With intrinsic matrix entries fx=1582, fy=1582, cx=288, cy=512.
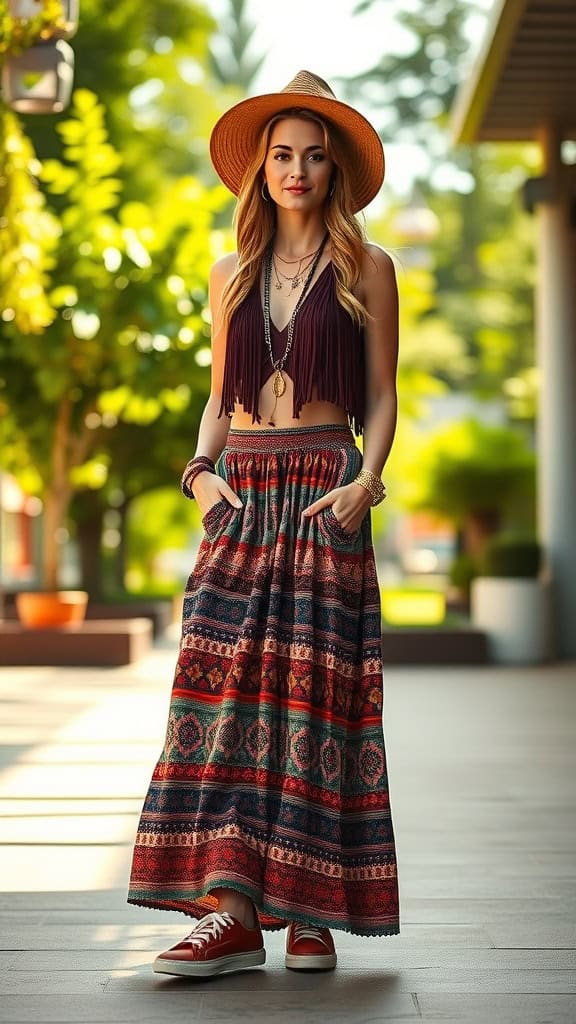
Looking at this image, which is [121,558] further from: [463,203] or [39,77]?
[463,203]

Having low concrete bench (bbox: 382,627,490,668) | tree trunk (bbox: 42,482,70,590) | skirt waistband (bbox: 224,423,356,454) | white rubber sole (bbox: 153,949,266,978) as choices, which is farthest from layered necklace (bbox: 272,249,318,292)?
tree trunk (bbox: 42,482,70,590)

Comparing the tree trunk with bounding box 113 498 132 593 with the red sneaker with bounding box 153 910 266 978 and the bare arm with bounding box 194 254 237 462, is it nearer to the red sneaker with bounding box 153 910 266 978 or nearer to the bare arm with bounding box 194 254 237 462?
the bare arm with bounding box 194 254 237 462

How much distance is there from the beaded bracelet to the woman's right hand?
0.04ft

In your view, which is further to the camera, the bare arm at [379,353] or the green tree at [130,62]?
the green tree at [130,62]

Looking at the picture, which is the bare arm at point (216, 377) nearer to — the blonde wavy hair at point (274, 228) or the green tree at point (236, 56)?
the blonde wavy hair at point (274, 228)

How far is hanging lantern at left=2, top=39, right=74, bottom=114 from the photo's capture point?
7668mm

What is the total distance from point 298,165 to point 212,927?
5.45ft

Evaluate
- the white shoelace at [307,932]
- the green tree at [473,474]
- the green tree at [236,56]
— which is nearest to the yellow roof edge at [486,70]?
the green tree at [473,474]

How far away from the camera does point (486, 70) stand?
1157cm

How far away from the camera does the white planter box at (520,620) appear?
12.4m

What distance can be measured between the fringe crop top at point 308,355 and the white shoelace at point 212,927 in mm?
1086

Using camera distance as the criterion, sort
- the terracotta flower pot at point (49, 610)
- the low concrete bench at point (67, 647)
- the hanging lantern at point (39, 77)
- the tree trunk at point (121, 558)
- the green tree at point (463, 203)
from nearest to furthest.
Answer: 1. the hanging lantern at point (39, 77)
2. the low concrete bench at point (67, 647)
3. the terracotta flower pot at point (49, 610)
4. the tree trunk at point (121, 558)
5. the green tree at point (463, 203)

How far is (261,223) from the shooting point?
3.65m

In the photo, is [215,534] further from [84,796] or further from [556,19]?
[556,19]
